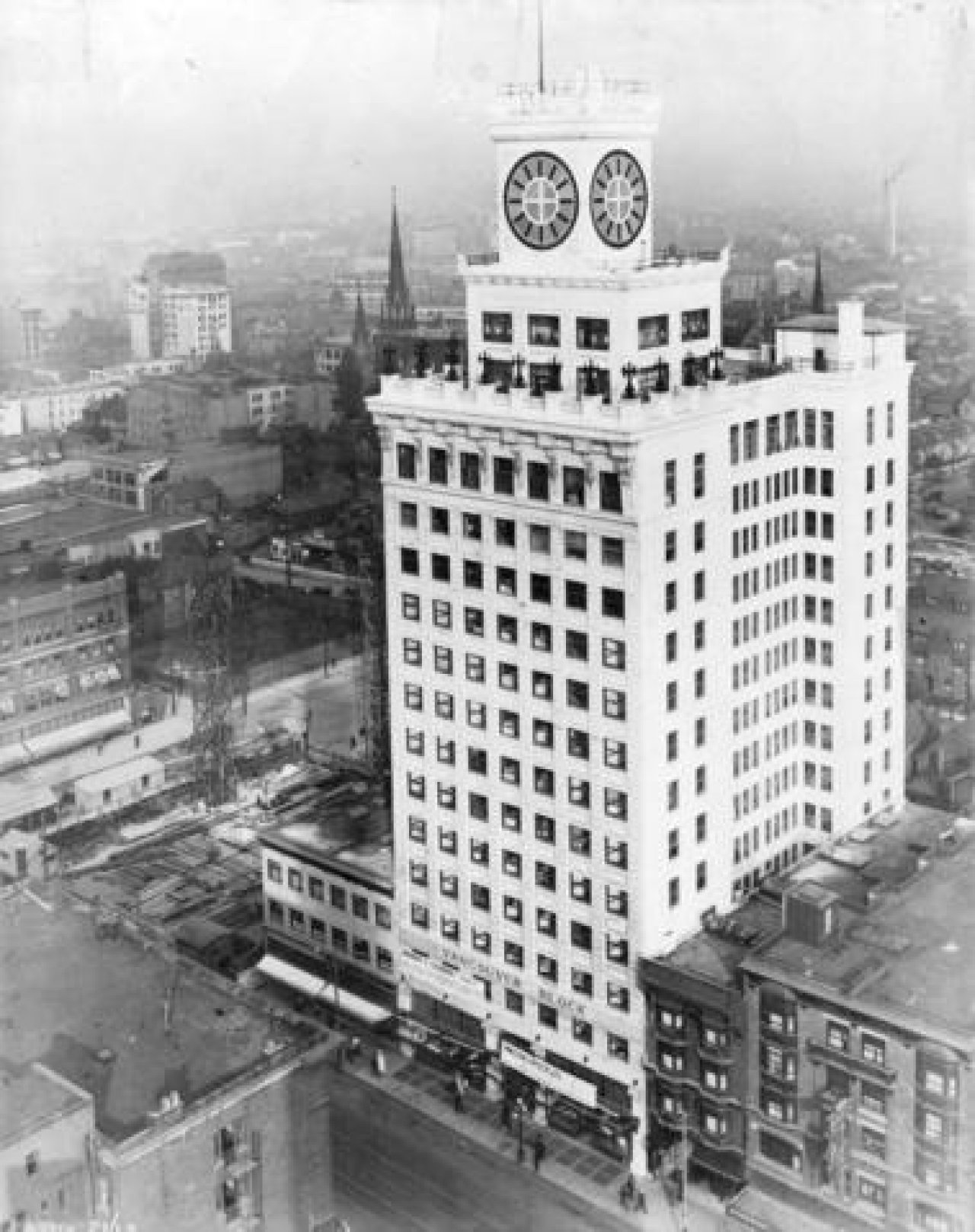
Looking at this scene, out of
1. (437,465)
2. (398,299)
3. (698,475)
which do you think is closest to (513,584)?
(437,465)

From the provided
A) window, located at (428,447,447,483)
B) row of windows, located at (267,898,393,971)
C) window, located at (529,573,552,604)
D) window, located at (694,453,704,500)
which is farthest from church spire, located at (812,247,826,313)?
row of windows, located at (267,898,393,971)

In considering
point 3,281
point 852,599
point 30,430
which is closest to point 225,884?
point 852,599

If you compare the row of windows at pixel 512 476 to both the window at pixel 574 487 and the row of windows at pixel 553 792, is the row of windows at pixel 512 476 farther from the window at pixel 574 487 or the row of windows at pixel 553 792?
the row of windows at pixel 553 792

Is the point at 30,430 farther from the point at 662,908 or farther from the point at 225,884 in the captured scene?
the point at 662,908

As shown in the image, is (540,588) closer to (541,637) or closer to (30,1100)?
(541,637)

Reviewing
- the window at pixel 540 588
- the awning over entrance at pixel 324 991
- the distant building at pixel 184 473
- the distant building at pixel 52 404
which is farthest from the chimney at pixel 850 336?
the distant building at pixel 52 404

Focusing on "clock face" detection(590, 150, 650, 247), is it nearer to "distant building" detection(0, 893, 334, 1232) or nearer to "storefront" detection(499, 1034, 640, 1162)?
"distant building" detection(0, 893, 334, 1232)
